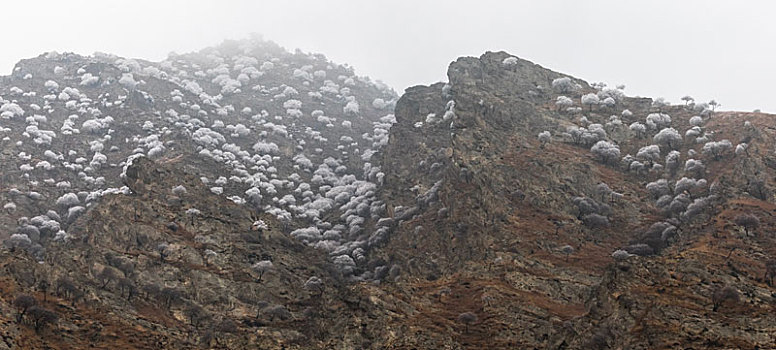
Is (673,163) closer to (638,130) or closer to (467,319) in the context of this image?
(638,130)

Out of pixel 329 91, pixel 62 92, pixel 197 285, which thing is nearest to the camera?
pixel 197 285

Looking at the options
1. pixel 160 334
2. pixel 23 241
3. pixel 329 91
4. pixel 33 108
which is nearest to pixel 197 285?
pixel 160 334

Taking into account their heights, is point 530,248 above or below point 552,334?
above

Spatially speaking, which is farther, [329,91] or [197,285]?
[329,91]

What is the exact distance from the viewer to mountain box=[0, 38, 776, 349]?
199 ft

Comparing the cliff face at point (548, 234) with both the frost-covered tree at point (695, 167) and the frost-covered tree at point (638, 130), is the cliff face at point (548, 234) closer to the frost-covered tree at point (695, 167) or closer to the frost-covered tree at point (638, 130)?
the frost-covered tree at point (695, 167)

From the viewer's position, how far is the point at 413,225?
91312mm

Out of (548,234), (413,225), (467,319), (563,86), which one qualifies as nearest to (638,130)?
(563,86)

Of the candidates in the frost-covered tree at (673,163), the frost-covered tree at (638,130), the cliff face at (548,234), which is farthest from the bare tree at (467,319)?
the frost-covered tree at (638,130)

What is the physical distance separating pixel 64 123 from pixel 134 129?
13.5m

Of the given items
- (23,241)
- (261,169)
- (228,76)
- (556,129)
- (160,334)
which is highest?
(228,76)

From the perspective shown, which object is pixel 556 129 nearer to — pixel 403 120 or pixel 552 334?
pixel 403 120

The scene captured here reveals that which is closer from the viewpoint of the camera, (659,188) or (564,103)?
(659,188)

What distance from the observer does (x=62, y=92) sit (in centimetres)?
14350
